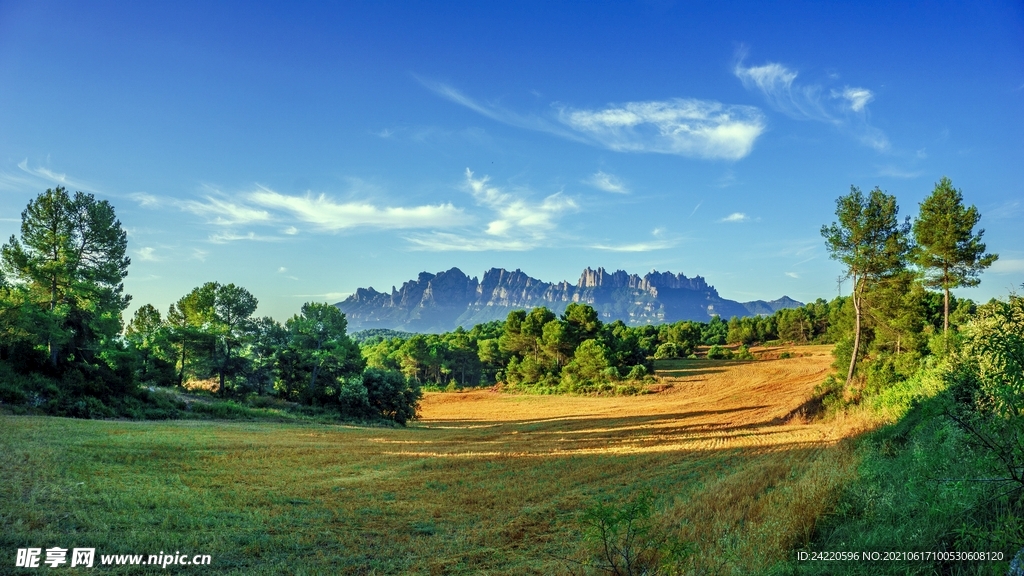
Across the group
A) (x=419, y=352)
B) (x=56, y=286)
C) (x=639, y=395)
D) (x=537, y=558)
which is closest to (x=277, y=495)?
(x=537, y=558)

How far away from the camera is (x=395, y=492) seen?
12.2m

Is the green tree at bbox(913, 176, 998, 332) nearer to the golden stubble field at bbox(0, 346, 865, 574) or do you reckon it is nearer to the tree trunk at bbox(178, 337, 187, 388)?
the golden stubble field at bbox(0, 346, 865, 574)

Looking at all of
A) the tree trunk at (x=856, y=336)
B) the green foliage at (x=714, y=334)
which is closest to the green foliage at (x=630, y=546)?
the tree trunk at (x=856, y=336)

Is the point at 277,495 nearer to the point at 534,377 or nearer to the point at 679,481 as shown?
the point at 679,481

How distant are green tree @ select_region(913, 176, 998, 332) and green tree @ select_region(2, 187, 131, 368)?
48537mm

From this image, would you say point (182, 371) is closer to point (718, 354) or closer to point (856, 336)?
point (856, 336)

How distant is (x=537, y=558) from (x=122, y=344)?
3768 cm

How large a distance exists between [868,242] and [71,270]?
49.2m

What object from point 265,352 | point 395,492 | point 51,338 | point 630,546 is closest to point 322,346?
point 265,352

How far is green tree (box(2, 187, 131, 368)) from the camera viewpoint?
2758cm

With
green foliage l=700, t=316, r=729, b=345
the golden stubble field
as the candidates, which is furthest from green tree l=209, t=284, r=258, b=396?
green foliage l=700, t=316, r=729, b=345

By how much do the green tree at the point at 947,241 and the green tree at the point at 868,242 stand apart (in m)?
1.04

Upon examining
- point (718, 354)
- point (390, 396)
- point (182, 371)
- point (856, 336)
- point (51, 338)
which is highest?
point (856, 336)

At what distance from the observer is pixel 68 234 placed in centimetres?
3075
